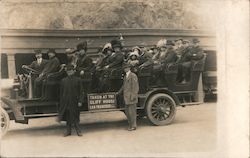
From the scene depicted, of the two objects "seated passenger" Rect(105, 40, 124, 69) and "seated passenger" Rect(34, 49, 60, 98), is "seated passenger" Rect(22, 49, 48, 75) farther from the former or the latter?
"seated passenger" Rect(105, 40, 124, 69)

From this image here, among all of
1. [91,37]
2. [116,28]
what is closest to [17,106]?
[91,37]

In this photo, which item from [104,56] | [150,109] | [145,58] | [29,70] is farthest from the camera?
[150,109]

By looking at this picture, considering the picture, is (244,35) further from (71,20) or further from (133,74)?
(71,20)

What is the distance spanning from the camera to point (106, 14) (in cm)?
577

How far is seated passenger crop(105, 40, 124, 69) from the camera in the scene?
19.0 feet

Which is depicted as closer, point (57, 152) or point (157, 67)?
point (57, 152)

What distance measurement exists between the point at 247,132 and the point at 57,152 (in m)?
2.68

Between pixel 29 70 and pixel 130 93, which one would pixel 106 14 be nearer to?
pixel 130 93

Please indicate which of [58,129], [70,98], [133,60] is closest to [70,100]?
[70,98]

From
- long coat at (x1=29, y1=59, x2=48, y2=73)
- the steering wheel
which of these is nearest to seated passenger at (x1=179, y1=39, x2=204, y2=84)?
long coat at (x1=29, y1=59, x2=48, y2=73)

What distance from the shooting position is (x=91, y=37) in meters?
5.75

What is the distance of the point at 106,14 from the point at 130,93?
1.16m

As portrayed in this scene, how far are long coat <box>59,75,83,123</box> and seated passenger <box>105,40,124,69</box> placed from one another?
1.67ft

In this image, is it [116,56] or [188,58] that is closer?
[116,56]
